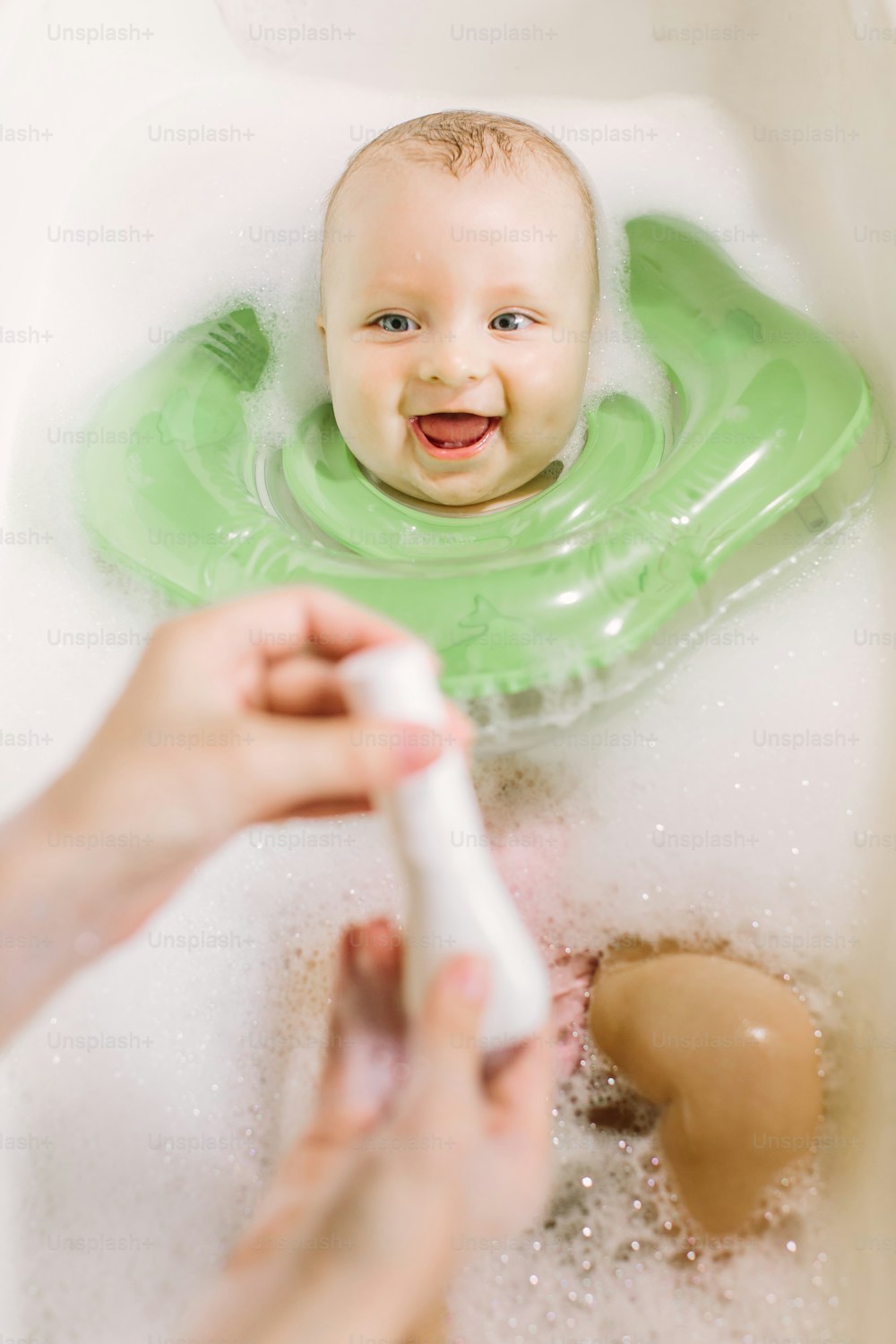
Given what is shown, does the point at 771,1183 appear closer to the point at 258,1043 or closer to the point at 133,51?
the point at 258,1043

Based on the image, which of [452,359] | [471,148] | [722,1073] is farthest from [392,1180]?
[471,148]

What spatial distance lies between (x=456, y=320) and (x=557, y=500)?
7.9 inches

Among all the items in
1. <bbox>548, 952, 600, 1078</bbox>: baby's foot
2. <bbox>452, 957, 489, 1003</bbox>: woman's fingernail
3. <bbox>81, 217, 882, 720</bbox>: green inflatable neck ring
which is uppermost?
Result: <bbox>81, 217, 882, 720</bbox>: green inflatable neck ring

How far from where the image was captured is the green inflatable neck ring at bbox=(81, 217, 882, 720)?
0.96 meters

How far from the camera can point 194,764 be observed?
62 centimetres

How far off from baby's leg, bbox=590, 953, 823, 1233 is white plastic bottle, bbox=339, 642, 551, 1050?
28 centimetres

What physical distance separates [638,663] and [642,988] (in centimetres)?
28

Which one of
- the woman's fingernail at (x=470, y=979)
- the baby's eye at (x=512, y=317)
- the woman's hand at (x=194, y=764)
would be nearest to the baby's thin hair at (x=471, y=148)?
the baby's eye at (x=512, y=317)

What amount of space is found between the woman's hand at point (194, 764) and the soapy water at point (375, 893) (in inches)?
4.5

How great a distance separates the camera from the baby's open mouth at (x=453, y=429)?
1.08 m

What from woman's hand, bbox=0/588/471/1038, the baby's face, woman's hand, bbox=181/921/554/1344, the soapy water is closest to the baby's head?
the baby's face

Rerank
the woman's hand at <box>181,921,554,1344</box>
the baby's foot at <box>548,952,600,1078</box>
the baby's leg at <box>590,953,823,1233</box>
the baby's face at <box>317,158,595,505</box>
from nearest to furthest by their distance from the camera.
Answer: the woman's hand at <box>181,921,554,1344</box> → the baby's leg at <box>590,953,823,1233</box> → the baby's foot at <box>548,952,600,1078</box> → the baby's face at <box>317,158,595,505</box>

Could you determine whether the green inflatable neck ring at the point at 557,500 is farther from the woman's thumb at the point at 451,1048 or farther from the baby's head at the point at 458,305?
the woman's thumb at the point at 451,1048

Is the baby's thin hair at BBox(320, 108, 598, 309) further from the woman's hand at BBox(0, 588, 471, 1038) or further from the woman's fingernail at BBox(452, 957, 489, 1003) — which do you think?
the woman's fingernail at BBox(452, 957, 489, 1003)
